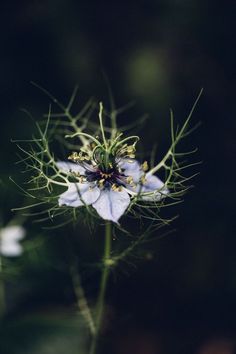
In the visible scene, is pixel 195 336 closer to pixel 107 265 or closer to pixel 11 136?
→ pixel 107 265

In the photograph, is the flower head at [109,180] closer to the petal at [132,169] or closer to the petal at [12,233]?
the petal at [132,169]

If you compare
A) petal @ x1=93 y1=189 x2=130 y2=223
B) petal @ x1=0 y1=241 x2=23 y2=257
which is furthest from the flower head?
petal @ x1=0 y1=241 x2=23 y2=257

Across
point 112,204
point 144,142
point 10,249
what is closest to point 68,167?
point 112,204

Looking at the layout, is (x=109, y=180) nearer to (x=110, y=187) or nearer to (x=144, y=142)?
(x=110, y=187)

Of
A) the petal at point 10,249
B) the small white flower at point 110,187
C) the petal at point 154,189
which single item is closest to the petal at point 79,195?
the small white flower at point 110,187

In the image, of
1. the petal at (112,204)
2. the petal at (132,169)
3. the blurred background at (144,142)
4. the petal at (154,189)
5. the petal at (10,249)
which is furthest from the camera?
the blurred background at (144,142)

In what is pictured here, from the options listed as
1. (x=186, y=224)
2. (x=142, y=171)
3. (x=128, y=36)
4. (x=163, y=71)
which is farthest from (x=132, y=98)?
(x=142, y=171)
